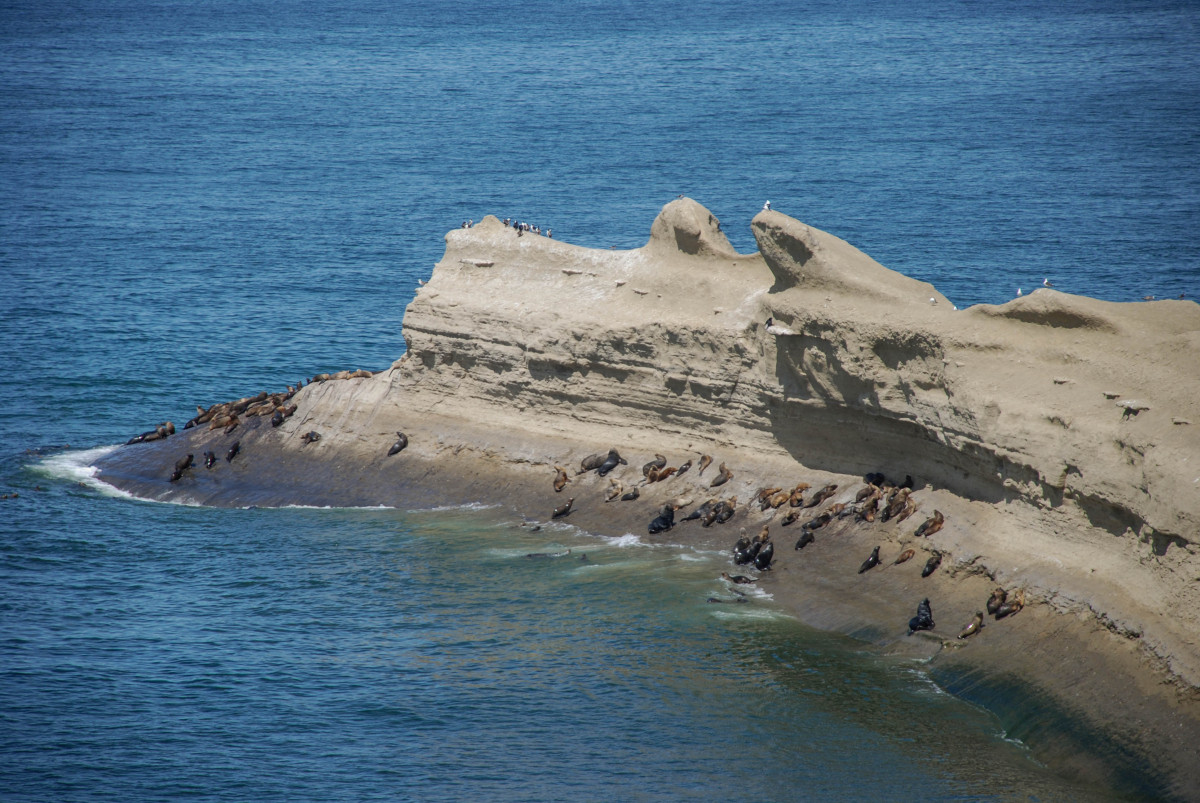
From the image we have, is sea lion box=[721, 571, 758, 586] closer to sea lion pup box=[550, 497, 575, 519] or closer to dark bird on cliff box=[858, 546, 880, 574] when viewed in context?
dark bird on cliff box=[858, 546, 880, 574]

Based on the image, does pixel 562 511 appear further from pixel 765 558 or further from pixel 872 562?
pixel 872 562

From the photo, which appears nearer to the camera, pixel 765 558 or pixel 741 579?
pixel 741 579

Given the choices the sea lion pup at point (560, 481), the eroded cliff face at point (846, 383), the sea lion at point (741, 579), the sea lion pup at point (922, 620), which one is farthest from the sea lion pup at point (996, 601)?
the sea lion pup at point (560, 481)

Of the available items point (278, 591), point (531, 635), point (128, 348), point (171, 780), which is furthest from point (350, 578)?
point (128, 348)

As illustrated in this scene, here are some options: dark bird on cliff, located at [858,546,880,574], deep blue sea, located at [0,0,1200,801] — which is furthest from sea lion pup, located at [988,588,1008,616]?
dark bird on cliff, located at [858,546,880,574]

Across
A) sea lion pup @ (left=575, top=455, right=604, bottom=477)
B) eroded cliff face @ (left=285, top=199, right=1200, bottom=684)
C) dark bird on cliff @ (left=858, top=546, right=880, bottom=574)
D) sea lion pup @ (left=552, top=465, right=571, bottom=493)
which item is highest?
eroded cliff face @ (left=285, top=199, right=1200, bottom=684)

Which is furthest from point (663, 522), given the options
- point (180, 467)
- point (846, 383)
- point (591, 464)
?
point (180, 467)
